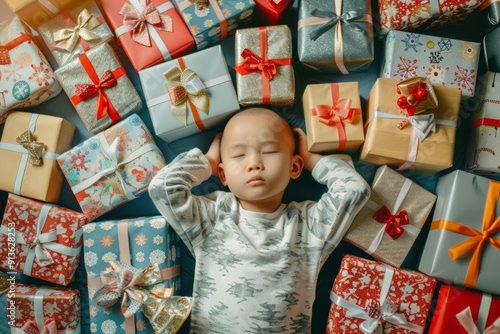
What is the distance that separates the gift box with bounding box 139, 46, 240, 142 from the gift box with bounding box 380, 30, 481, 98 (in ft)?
2.32

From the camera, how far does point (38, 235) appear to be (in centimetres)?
172

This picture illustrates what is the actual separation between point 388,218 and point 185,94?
97 centimetres

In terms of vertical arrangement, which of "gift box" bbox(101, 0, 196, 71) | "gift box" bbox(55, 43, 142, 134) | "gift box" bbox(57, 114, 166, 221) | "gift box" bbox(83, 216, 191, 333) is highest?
"gift box" bbox(101, 0, 196, 71)

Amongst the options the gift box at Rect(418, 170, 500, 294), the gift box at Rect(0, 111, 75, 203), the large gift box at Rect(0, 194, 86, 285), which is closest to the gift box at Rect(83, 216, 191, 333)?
the large gift box at Rect(0, 194, 86, 285)

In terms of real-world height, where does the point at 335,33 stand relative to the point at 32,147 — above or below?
above

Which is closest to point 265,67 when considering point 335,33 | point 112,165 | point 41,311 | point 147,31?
point 335,33

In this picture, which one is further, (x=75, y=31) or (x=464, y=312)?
(x=75, y=31)

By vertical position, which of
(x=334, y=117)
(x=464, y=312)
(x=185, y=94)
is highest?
(x=185, y=94)

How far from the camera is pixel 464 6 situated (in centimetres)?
169

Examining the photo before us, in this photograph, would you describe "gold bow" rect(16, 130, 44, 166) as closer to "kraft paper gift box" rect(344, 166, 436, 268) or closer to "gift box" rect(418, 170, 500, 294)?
"kraft paper gift box" rect(344, 166, 436, 268)

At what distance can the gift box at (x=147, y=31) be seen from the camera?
1.72m

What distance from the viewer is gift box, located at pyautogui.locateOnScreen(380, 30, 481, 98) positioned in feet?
5.63

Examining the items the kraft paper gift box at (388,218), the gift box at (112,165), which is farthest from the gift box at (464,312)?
the gift box at (112,165)

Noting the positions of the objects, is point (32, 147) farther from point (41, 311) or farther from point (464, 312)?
point (464, 312)
